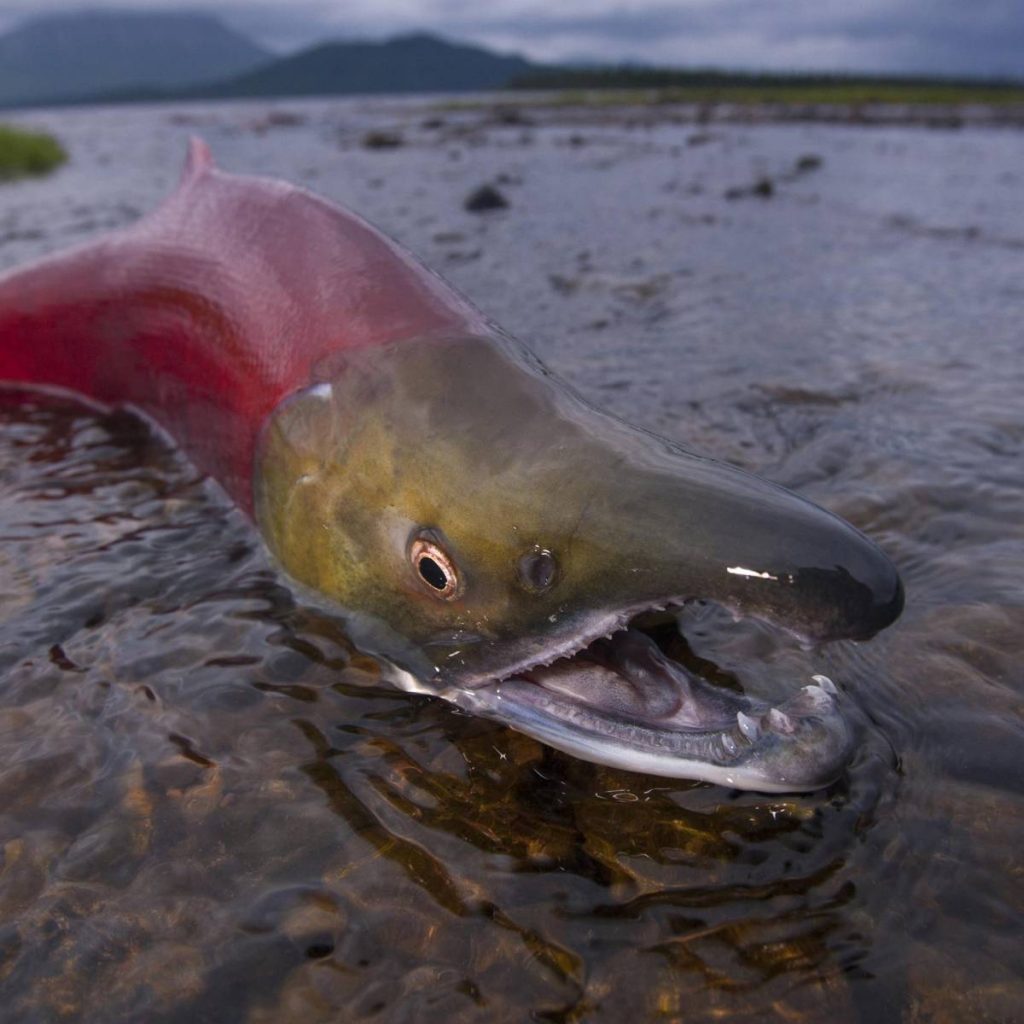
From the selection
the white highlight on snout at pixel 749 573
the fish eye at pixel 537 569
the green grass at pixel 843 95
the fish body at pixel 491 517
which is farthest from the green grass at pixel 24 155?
the green grass at pixel 843 95

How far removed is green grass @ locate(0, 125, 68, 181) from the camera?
2078 centimetres

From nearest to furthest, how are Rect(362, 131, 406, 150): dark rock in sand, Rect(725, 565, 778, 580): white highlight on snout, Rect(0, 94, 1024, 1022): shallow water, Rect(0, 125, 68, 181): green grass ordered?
Rect(0, 94, 1024, 1022): shallow water
Rect(725, 565, 778, 580): white highlight on snout
Rect(0, 125, 68, 181): green grass
Rect(362, 131, 406, 150): dark rock in sand

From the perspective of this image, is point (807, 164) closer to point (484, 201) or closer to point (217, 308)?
point (484, 201)

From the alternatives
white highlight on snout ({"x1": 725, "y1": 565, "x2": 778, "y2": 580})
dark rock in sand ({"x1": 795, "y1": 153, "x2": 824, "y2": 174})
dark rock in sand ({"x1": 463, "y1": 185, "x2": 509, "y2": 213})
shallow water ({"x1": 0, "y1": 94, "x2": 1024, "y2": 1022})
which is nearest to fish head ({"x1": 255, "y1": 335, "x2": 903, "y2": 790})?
white highlight on snout ({"x1": 725, "y1": 565, "x2": 778, "y2": 580})

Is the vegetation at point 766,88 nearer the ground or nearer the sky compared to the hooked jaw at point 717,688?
nearer the ground

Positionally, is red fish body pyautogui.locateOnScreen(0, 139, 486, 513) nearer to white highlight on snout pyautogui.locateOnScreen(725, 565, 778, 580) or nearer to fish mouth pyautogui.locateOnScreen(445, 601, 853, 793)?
fish mouth pyautogui.locateOnScreen(445, 601, 853, 793)

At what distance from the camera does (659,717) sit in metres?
2.39

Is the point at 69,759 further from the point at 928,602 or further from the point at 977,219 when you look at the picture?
the point at 977,219

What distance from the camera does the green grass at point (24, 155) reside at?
2078 cm

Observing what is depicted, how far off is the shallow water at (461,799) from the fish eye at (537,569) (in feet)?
1.61

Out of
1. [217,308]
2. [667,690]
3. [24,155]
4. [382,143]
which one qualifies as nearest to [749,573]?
[667,690]

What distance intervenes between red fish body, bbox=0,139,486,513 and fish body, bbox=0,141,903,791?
2 centimetres

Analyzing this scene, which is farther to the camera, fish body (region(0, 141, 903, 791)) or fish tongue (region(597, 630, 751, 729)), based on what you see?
fish tongue (region(597, 630, 751, 729))

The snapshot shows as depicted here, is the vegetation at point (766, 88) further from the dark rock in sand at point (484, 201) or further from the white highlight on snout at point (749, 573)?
the white highlight on snout at point (749, 573)
